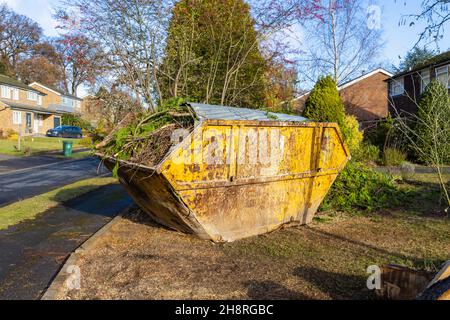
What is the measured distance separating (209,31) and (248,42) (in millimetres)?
1138

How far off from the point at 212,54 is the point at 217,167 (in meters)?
6.21

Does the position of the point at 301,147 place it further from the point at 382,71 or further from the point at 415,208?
the point at 382,71

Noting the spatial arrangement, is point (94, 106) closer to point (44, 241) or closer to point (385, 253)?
point (44, 241)

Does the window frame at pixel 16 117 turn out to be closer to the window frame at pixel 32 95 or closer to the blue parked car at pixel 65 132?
the blue parked car at pixel 65 132

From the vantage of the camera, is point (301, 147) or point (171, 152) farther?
point (301, 147)

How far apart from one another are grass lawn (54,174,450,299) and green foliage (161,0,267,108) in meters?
4.84

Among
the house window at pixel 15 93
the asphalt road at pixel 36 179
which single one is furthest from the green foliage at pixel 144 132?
the house window at pixel 15 93

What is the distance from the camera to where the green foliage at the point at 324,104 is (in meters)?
14.3

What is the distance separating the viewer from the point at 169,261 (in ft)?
16.8

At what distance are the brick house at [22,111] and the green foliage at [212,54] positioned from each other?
101ft

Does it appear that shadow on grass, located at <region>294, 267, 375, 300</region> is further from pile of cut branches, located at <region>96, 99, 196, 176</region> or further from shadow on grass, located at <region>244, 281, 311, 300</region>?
pile of cut branches, located at <region>96, 99, 196, 176</region>

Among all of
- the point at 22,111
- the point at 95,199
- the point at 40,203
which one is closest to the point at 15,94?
the point at 22,111
